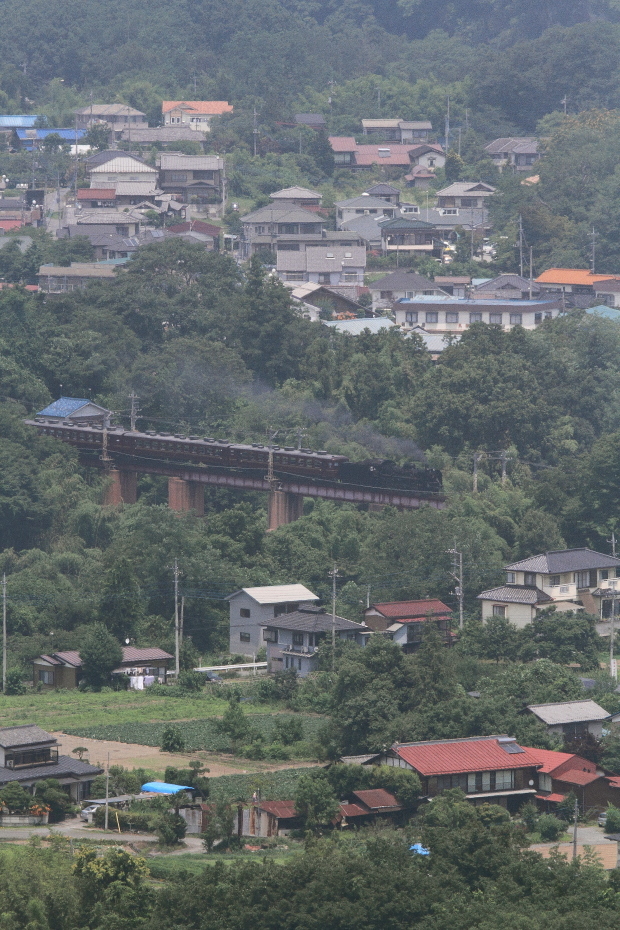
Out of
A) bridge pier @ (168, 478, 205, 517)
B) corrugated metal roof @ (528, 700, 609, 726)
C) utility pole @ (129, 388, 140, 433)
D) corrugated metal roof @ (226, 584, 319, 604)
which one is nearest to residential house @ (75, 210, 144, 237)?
utility pole @ (129, 388, 140, 433)

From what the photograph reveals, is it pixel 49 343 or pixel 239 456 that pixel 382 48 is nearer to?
pixel 49 343

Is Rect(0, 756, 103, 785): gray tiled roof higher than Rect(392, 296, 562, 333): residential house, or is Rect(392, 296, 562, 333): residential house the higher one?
Rect(392, 296, 562, 333): residential house

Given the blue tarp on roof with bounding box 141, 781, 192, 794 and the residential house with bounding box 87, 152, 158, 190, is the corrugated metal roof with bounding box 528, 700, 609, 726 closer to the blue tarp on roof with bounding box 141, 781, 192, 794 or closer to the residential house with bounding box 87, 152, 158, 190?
the blue tarp on roof with bounding box 141, 781, 192, 794

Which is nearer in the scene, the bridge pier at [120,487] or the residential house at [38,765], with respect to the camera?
the residential house at [38,765]

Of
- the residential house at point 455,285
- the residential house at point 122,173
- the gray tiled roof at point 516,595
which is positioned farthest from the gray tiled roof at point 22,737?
the residential house at point 122,173

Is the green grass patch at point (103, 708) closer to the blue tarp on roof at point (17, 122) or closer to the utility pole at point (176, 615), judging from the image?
the utility pole at point (176, 615)

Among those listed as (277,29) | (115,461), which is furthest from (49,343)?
(277,29)
